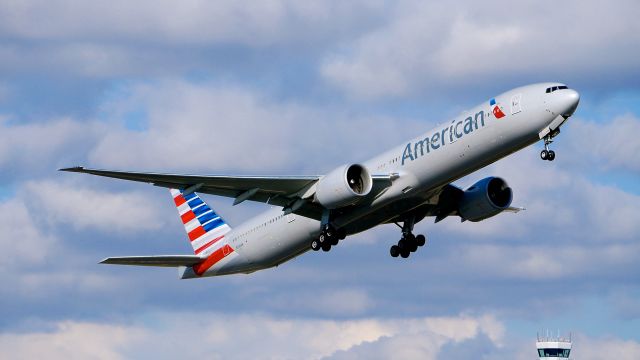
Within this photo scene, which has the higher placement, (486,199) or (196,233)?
(196,233)

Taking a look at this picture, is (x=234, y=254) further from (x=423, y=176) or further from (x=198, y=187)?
(x=423, y=176)

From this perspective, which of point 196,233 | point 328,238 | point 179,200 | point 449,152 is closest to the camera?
point 449,152

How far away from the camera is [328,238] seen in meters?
53.1

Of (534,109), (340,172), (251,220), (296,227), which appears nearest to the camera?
(534,109)

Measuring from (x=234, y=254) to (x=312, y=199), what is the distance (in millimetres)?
8018

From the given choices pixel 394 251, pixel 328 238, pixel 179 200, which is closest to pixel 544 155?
pixel 328 238

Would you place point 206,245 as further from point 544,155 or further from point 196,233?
point 544,155

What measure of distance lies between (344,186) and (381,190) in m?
1.81

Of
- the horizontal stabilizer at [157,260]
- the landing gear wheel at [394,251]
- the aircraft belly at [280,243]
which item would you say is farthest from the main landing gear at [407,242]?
the horizontal stabilizer at [157,260]

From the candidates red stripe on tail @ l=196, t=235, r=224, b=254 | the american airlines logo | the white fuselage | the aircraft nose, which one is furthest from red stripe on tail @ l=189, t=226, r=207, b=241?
the aircraft nose

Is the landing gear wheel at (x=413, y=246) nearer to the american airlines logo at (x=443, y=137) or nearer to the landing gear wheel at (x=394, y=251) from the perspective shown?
the landing gear wheel at (x=394, y=251)

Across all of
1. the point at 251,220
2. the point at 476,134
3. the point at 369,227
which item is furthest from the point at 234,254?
the point at 476,134

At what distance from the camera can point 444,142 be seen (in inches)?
1924

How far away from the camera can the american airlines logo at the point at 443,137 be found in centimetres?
4838
